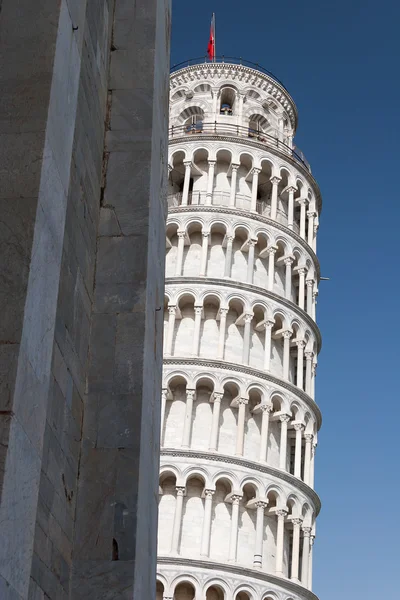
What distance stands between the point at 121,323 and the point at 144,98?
7.46 feet

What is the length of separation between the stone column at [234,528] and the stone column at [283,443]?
2.81 meters

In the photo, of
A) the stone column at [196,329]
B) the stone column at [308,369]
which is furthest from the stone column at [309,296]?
the stone column at [196,329]

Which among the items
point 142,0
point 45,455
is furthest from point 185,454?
point 45,455

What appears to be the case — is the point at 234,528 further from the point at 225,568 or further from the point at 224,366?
the point at 224,366

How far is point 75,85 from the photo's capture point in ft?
21.0

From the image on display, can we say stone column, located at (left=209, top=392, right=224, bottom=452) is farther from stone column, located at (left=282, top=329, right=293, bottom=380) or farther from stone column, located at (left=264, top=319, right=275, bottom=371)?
stone column, located at (left=282, top=329, right=293, bottom=380)

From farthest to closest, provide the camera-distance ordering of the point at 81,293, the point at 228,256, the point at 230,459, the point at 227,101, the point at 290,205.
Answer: the point at 227,101, the point at 290,205, the point at 228,256, the point at 230,459, the point at 81,293

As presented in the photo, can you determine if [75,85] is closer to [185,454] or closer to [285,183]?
[185,454]

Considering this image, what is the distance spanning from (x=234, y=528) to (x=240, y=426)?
410 cm

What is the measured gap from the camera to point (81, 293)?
7.50m

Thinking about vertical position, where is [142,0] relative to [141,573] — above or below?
above

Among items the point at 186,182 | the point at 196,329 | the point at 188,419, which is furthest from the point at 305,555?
the point at 186,182

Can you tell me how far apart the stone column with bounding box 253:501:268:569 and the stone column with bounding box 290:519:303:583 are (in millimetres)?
1904

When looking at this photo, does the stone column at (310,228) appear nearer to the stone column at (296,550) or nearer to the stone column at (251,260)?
the stone column at (251,260)
